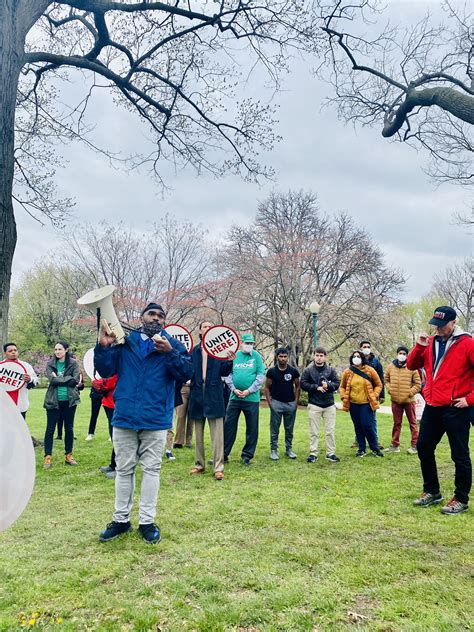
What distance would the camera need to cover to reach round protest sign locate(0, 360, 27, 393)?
6.69 metres

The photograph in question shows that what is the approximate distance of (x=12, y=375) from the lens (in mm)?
6781

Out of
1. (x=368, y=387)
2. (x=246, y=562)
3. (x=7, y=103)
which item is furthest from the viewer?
(x=368, y=387)

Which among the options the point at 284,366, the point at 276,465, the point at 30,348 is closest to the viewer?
the point at 276,465

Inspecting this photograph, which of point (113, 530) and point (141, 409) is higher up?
point (141, 409)

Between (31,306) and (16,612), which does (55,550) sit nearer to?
(16,612)

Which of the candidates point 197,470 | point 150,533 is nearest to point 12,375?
point 197,470

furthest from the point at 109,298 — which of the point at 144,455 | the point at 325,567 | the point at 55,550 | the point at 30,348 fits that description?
the point at 30,348

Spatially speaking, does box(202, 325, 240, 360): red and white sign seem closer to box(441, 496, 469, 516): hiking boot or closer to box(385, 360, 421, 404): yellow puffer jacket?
box(441, 496, 469, 516): hiking boot

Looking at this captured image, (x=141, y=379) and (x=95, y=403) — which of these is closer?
(x=141, y=379)

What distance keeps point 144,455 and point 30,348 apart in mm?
40203

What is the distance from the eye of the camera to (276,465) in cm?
744

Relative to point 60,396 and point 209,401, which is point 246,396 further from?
point 60,396

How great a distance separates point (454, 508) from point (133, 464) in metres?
3.43

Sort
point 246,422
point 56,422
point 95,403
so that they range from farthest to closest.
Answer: point 95,403, point 246,422, point 56,422
